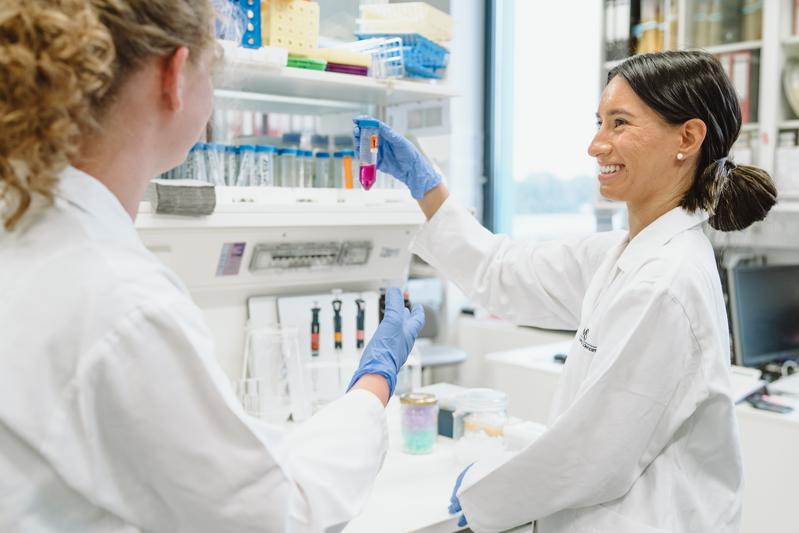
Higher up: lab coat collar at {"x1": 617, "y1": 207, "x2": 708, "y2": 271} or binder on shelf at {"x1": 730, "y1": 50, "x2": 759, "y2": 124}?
binder on shelf at {"x1": 730, "y1": 50, "x2": 759, "y2": 124}

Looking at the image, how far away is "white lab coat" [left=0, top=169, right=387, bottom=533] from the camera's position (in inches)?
24.5

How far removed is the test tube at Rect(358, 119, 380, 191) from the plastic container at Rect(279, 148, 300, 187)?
0.79 feet

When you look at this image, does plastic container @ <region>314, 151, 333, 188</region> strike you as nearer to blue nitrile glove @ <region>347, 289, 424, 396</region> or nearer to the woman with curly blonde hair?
blue nitrile glove @ <region>347, 289, 424, 396</region>

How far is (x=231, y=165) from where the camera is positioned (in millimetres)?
1758

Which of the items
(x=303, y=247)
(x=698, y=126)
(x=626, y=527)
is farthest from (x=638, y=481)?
(x=303, y=247)

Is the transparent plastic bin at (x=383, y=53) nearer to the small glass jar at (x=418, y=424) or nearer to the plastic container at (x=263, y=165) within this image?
the plastic container at (x=263, y=165)

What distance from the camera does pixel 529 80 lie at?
13.4 feet

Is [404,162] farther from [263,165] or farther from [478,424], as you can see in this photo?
[478,424]

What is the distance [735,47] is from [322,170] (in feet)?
5.79

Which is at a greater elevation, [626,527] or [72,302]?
[72,302]

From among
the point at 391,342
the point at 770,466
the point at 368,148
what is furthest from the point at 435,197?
the point at 770,466

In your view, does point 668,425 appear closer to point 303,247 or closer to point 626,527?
point 626,527

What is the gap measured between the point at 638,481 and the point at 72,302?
941 millimetres

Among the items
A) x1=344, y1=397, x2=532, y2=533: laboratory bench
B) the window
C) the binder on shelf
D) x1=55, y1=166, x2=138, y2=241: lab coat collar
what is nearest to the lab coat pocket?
x1=344, y1=397, x2=532, y2=533: laboratory bench
